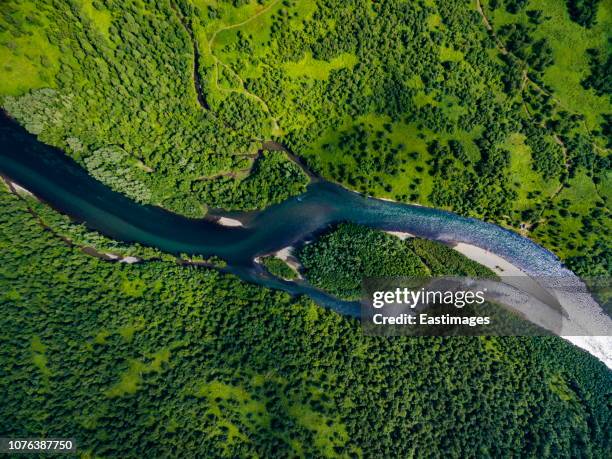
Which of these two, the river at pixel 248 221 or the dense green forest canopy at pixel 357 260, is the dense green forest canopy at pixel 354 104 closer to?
the river at pixel 248 221

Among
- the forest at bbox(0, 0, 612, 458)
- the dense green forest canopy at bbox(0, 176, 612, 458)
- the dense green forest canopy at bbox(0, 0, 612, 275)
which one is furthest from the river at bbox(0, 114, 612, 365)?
the dense green forest canopy at bbox(0, 176, 612, 458)

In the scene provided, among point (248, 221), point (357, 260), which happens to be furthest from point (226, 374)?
point (357, 260)

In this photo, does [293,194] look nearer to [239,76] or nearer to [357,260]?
[357,260]

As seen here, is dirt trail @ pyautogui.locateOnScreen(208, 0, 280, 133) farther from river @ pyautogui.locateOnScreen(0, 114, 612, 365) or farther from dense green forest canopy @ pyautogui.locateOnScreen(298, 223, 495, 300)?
dense green forest canopy @ pyautogui.locateOnScreen(298, 223, 495, 300)

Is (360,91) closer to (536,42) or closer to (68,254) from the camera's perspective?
(536,42)

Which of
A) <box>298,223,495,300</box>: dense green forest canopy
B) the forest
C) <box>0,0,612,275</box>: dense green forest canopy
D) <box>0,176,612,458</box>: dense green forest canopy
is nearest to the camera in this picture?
<box>0,176,612,458</box>: dense green forest canopy

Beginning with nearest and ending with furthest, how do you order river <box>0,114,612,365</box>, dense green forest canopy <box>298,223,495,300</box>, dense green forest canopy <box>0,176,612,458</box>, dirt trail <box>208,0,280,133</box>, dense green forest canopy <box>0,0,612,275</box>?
dense green forest canopy <box>0,176,612,458</box> < dense green forest canopy <box>0,0,612,275</box> < dirt trail <box>208,0,280,133</box> < river <box>0,114,612,365</box> < dense green forest canopy <box>298,223,495,300</box>

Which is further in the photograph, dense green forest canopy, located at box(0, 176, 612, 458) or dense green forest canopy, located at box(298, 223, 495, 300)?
dense green forest canopy, located at box(298, 223, 495, 300)

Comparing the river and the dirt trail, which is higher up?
the dirt trail
